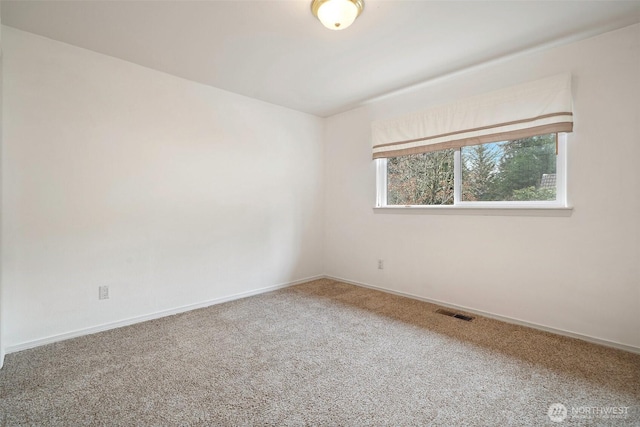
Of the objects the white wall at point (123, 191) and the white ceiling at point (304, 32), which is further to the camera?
the white wall at point (123, 191)

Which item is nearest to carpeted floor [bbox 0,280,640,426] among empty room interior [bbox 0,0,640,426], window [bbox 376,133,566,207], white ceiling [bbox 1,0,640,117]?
empty room interior [bbox 0,0,640,426]

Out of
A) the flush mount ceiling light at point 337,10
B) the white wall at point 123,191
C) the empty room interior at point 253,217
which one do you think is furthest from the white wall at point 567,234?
the white wall at point 123,191

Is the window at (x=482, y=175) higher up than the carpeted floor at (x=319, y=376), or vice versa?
the window at (x=482, y=175)

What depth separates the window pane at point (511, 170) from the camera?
100 inches

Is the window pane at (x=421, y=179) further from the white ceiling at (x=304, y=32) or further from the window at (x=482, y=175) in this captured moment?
the white ceiling at (x=304, y=32)

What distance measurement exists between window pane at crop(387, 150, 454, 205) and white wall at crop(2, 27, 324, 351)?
56.0 inches

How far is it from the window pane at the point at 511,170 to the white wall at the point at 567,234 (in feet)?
0.58

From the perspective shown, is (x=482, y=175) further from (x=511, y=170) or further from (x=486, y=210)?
(x=486, y=210)

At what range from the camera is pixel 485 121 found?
2.79m

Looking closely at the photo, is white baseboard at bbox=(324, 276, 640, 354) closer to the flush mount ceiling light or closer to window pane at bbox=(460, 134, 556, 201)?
window pane at bbox=(460, 134, 556, 201)

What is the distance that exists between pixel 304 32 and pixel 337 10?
46 cm

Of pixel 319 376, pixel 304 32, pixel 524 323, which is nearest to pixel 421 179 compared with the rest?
pixel 524 323

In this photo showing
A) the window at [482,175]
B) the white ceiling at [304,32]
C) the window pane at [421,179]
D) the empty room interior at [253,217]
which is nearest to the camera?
the empty room interior at [253,217]

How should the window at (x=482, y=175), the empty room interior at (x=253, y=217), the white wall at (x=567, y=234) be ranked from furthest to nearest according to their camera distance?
the window at (x=482, y=175)
the white wall at (x=567, y=234)
the empty room interior at (x=253, y=217)
